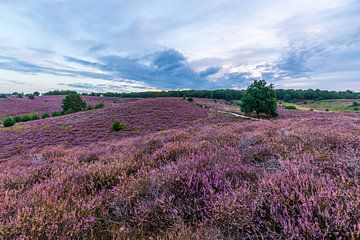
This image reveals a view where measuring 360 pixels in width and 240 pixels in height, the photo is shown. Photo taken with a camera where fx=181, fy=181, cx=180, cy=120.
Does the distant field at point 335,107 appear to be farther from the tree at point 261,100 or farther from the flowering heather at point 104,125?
the flowering heather at point 104,125

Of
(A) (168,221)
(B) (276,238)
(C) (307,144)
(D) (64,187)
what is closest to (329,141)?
(C) (307,144)

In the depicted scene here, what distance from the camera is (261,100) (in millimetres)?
29781

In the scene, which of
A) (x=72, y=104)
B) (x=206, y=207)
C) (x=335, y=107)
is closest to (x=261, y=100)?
(x=206, y=207)

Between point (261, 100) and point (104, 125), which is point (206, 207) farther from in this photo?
point (261, 100)

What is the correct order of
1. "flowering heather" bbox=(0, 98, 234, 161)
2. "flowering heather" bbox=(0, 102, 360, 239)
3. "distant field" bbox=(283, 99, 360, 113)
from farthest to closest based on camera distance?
"distant field" bbox=(283, 99, 360, 113), "flowering heather" bbox=(0, 98, 234, 161), "flowering heather" bbox=(0, 102, 360, 239)

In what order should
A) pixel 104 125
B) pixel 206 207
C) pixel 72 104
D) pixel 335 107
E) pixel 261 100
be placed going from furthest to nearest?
1. pixel 335 107
2. pixel 72 104
3. pixel 261 100
4. pixel 104 125
5. pixel 206 207

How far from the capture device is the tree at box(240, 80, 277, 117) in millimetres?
29578

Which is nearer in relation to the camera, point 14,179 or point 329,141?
point 14,179

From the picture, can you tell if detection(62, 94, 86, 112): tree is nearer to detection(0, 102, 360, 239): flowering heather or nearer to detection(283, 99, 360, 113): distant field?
detection(0, 102, 360, 239): flowering heather

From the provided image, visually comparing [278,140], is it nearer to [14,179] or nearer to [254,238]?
[254,238]

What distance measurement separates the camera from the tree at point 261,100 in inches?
1164

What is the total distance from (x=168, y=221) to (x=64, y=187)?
7.20 ft

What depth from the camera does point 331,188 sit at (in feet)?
6.77

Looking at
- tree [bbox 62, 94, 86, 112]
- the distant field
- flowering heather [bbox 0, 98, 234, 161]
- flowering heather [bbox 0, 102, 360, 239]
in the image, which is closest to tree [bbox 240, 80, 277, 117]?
flowering heather [bbox 0, 98, 234, 161]
